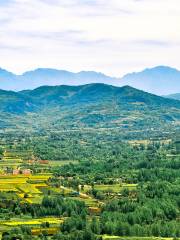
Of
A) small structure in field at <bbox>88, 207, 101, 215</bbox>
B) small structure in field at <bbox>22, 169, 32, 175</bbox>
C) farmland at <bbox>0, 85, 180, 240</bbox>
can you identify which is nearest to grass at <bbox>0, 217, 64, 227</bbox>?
farmland at <bbox>0, 85, 180, 240</bbox>

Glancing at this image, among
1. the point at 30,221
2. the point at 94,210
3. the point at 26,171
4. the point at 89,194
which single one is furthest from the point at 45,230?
the point at 26,171

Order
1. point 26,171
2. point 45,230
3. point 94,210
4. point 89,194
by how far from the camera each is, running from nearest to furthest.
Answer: point 45,230 < point 94,210 < point 89,194 < point 26,171

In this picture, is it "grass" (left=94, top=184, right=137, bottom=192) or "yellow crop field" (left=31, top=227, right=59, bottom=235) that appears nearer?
"yellow crop field" (left=31, top=227, right=59, bottom=235)

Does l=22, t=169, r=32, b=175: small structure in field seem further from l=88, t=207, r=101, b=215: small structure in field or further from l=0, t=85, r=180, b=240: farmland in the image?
l=88, t=207, r=101, b=215: small structure in field

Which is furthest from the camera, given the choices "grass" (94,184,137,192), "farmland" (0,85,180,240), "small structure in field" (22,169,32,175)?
"small structure in field" (22,169,32,175)

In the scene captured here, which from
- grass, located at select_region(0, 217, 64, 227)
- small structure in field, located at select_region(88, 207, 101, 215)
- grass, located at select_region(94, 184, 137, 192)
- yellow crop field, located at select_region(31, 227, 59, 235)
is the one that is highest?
grass, located at select_region(94, 184, 137, 192)

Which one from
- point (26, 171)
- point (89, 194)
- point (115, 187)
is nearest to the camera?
point (89, 194)

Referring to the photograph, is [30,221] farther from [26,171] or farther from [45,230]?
[26,171]

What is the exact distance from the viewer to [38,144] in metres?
191

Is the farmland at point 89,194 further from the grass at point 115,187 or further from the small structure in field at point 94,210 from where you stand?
the small structure in field at point 94,210

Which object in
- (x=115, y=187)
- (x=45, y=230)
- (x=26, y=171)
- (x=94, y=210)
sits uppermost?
(x=26, y=171)

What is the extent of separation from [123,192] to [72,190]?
31.3 ft

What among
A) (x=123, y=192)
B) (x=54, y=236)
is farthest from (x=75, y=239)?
(x=123, y=192)

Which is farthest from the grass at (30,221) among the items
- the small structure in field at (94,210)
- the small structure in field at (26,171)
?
the small structure in field at (26,171)
